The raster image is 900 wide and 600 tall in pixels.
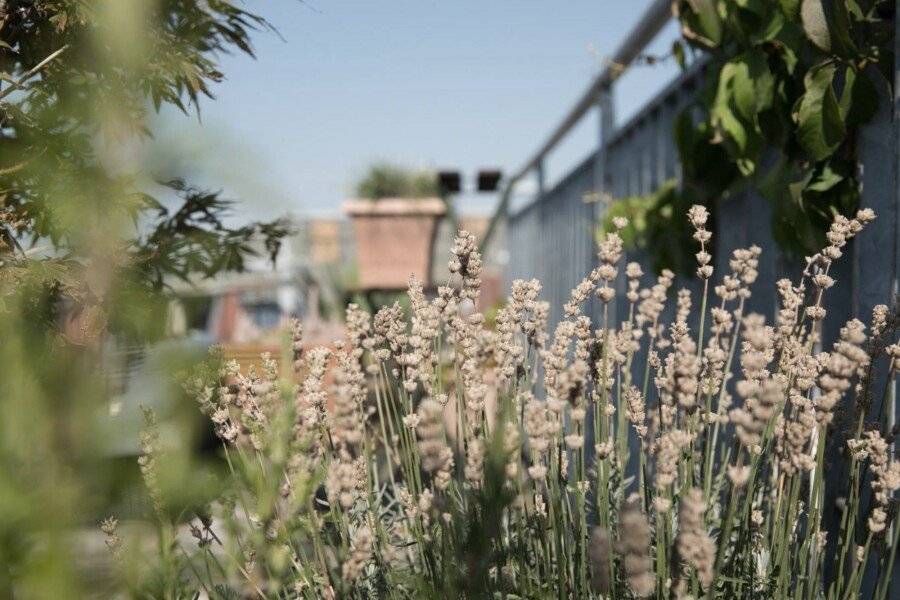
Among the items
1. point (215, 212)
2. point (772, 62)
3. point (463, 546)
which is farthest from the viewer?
point (772, 62)

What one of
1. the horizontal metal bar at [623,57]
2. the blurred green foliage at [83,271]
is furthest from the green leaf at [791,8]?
the blurred green foliage at [83,271]

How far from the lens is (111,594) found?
35 centimetres

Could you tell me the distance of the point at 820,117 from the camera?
63.1 inches

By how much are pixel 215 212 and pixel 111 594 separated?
1.35 metres

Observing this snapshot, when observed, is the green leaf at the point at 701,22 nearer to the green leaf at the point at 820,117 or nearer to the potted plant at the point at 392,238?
the green leaf at the point at 820,117

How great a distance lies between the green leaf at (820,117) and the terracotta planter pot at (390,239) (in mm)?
4294

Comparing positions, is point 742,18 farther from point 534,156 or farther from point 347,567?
point 534,156

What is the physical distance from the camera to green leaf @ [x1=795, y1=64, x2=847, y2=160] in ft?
5.19

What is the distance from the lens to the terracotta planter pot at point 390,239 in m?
5.88

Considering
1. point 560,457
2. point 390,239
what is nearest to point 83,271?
point 560,457

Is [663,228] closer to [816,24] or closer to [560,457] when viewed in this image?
[816,24]

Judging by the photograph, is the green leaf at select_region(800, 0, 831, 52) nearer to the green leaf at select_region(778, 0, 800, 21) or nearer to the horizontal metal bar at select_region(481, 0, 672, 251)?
the green leaf at select_region(778, 0, 800, 21)

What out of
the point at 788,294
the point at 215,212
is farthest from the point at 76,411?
the point at 215,212

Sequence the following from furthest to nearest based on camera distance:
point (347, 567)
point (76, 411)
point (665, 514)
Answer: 1. point (665, 514)
2. point (347, 567)
3. point (76, 411)
